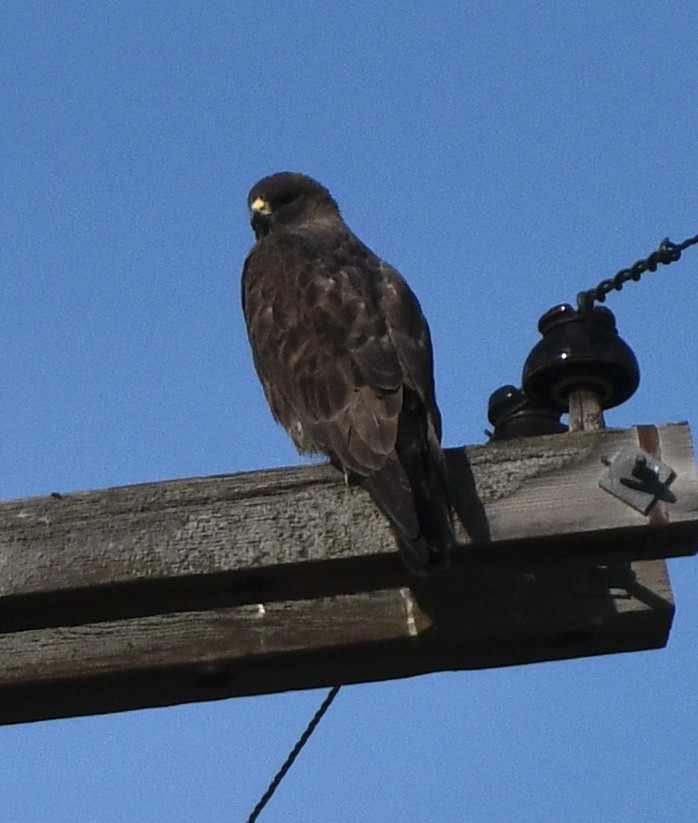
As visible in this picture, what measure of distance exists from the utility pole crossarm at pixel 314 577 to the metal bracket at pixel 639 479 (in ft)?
0.06

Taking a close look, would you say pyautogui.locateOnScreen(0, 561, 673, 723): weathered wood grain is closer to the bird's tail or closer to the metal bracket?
the bird's tail

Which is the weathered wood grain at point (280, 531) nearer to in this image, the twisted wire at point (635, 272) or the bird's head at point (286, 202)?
the twisted wire at point (635, 272)

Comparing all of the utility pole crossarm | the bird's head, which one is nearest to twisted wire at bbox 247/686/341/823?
the utility pole crossarm

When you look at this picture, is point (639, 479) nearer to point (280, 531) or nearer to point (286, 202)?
point (280, 531)

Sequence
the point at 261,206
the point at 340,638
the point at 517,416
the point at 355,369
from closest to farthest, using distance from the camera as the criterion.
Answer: the point at 340,638
the point at 517,416
the point at 355,369
the point at 261,206

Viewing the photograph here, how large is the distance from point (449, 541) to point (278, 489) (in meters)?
0.32

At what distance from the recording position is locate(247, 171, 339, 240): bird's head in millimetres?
7207

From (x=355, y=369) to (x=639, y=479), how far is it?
5.13ft

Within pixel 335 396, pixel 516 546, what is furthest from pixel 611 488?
pixel 335 396

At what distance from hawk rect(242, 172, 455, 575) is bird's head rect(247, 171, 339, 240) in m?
0.98

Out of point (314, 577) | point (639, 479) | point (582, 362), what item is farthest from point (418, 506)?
point (582, 362)

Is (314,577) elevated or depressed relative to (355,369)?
depressed

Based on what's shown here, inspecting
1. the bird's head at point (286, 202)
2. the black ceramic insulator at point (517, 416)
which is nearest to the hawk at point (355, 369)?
the black ceramic insulator at point (517, 416)

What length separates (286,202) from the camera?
24.1 ft
